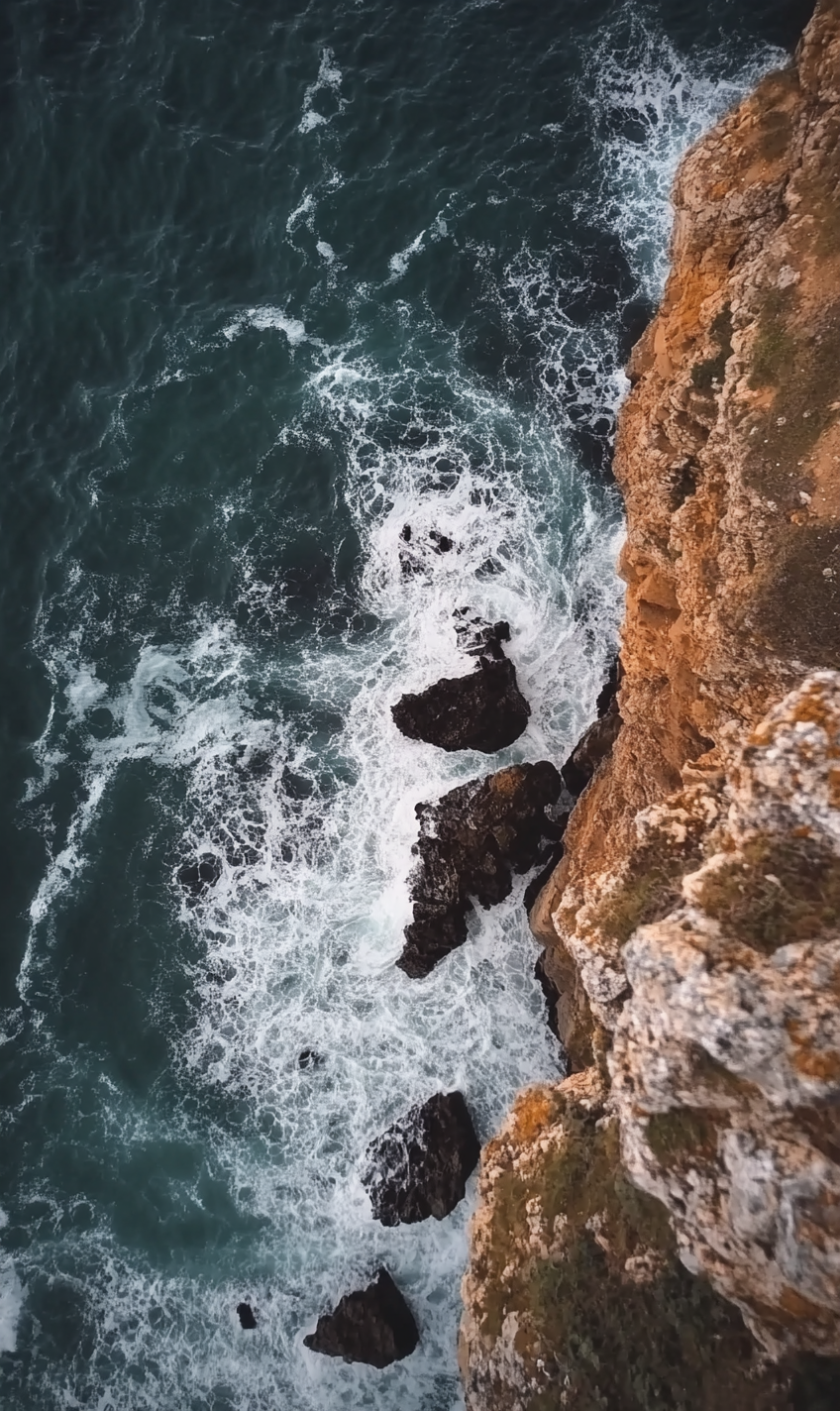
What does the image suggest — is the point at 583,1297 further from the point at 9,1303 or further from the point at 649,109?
the point at 649,109

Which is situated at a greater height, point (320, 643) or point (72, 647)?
point (320, 643)

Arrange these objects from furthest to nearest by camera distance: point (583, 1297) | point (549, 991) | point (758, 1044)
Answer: point (549, 991)
point (583, 1297)
point (758, 1044)

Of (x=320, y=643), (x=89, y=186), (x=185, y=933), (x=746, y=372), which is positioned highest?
(x=89, y=186)

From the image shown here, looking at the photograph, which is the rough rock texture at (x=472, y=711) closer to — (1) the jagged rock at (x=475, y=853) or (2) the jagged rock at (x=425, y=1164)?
(1) the jagged rock at (x=475, y=853)

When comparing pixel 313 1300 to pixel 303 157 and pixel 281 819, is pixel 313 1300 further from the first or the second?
pixel 303 157

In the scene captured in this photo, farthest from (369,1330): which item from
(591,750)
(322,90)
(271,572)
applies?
(322,90)

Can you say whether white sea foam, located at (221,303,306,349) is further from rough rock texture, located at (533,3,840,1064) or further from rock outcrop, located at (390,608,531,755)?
rock outcrop, located at (390,608,531,755)

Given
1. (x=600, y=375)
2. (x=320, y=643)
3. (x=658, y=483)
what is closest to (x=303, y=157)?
(x=600, y=375)
